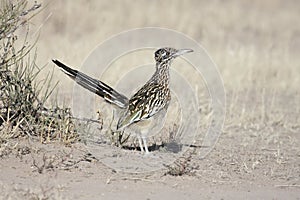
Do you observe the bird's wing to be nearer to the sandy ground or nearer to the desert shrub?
the sandy ground

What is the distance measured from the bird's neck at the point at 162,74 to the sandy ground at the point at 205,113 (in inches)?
28.7

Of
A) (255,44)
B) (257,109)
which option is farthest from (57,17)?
(257,109)

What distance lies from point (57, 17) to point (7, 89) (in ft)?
30.4

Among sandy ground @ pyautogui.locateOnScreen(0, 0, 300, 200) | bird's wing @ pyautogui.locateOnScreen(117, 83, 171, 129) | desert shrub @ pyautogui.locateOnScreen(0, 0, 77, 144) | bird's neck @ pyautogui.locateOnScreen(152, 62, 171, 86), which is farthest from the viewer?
desert shrub @ pyautogui.locateOnScreen(0, 0, 77, 144)

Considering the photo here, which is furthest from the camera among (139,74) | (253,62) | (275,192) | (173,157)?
(253,62)

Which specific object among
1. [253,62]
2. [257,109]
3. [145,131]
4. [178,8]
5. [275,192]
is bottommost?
[275,192]

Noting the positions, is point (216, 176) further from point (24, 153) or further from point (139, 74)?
point (139, 74)

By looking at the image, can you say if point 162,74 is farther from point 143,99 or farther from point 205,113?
point 205,113

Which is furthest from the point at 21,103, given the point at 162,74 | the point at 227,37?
the point at 227,37

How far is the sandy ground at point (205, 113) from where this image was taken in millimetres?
6566

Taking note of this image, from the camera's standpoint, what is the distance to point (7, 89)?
7.59 metres

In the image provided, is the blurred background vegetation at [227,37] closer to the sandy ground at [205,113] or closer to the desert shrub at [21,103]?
the sandy ground at [205,113]

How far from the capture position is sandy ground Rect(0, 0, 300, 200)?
6566 mm

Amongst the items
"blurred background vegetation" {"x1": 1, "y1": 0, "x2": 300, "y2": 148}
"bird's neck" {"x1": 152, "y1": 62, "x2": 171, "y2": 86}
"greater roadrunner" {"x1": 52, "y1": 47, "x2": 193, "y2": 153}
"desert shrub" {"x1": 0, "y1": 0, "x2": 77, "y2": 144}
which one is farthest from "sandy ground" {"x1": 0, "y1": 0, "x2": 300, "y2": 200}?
"bird's neck" {"x1": 152, "y1": 62, "x2": 171, "y2": 86}
